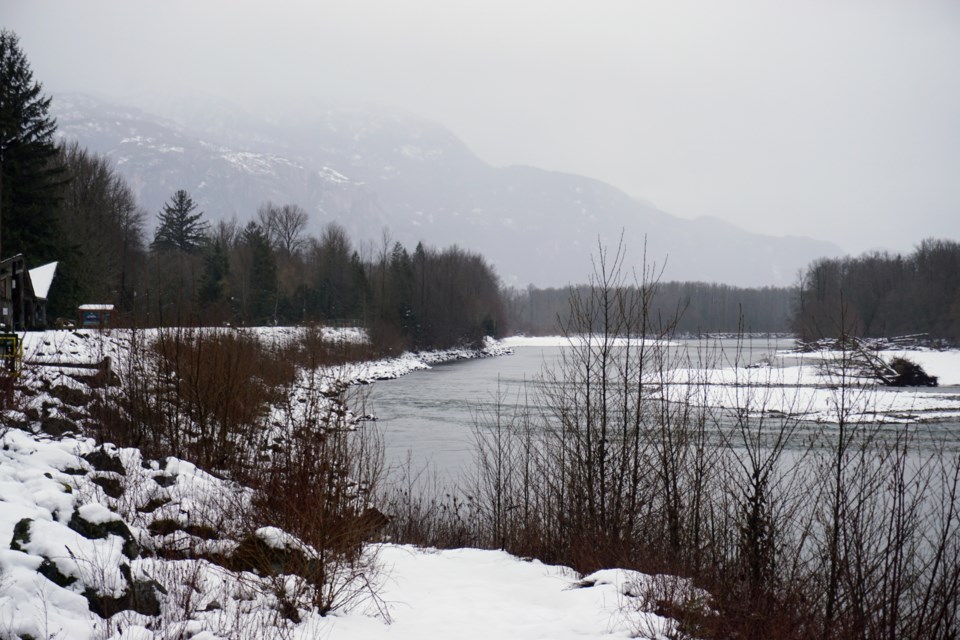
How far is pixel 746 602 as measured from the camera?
271 inches

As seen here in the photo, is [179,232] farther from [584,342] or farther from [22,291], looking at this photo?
[584,342]

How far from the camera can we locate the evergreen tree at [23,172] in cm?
3091

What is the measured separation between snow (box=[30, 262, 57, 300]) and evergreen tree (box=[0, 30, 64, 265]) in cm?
359

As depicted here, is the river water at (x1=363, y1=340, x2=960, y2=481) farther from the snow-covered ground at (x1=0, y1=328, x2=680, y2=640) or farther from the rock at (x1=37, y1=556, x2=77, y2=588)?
the rock at (x1=37, y1=556, x2=77, y2=588)

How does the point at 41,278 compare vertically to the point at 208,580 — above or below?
above

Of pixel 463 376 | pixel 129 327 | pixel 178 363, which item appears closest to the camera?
pixel 178 363

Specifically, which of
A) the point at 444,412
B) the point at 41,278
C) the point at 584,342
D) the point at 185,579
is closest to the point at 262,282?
the point at 41,278

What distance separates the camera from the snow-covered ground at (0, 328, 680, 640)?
17.0ft

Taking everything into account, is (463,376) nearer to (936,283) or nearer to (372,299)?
(372,299)

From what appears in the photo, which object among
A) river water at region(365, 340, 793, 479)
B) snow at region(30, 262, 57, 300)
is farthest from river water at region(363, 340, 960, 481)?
snow at region(30, 262, 57, 300)

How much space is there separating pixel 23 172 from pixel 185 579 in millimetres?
32567

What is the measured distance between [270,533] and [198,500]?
208cm

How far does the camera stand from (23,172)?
31.6 meters

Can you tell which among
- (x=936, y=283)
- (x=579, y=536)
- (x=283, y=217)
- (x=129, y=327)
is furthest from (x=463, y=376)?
(x=283, y=217)
